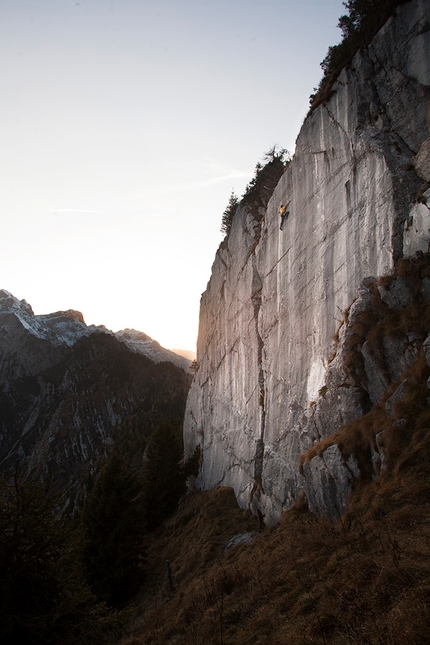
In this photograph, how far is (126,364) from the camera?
164 meters

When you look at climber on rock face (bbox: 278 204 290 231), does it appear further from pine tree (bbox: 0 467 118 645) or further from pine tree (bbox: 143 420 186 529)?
pine tree (bbox: 143 420 186 529)

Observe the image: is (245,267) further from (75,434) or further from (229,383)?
(75,434)

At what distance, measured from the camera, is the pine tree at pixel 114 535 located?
23.3 m

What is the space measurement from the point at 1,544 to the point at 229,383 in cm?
2927

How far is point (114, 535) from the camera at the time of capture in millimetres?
24891

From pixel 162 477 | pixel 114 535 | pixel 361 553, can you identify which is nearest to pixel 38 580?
pixel 361 553

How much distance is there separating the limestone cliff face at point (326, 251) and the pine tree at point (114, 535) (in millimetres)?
8425

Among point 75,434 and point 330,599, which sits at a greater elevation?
point 330,599

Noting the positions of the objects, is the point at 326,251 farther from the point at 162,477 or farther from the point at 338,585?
the point at 162,477

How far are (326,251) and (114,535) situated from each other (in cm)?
2286

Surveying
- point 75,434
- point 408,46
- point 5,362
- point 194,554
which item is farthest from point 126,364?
point 408,46

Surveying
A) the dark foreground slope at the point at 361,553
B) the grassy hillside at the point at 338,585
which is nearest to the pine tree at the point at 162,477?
the dark foreground slope at the point at 361,553

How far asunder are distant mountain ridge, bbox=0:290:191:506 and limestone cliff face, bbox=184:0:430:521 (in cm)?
7785

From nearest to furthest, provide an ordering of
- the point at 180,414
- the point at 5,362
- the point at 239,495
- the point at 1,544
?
the point at 1,544 → the point at 239,495 → the point at 180,414 → the point at 5,362
